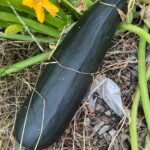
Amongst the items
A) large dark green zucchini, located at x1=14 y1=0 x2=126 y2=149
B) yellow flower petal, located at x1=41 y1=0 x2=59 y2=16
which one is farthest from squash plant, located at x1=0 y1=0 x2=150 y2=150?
yellow flower petal, located at x1=41 y1=0 x2=59 y2=16

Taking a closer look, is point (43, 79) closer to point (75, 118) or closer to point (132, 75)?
point (75, 118)

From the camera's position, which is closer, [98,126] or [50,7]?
[50,7]

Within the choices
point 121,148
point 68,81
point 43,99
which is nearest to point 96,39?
point 68,81

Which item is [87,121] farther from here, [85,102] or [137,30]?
[137,30]

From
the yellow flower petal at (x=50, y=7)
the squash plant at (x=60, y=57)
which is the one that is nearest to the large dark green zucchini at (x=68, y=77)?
the squash plant at (x=60, y=57)

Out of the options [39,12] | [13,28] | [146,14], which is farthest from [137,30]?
[13,28]

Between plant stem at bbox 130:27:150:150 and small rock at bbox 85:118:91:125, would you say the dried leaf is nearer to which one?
plant stem at bbox 130:27:150:150

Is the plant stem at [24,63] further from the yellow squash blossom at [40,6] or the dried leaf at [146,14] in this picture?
the dried leaf at [146,14]

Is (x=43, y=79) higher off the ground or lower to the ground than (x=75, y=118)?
higher
